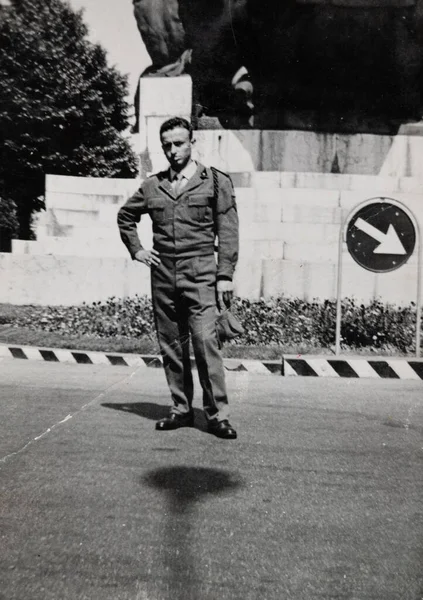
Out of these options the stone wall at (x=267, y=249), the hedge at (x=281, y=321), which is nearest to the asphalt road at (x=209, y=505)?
the hedge at (x=281, y=321)

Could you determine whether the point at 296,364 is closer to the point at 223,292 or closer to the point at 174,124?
the point at 223,292

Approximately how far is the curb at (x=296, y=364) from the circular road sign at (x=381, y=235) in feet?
3.88

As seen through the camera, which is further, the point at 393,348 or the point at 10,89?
the point at 10,89

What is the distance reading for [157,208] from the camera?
528 cm

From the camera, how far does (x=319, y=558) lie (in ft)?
9.87

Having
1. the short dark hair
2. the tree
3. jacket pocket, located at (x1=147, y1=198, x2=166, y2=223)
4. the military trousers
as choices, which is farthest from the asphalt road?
the tree

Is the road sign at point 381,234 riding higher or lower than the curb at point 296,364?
higher

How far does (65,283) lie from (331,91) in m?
5.76

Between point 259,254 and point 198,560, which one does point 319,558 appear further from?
point 259,254

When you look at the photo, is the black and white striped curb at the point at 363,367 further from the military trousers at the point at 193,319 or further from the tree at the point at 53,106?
the tree at the point at 53,106

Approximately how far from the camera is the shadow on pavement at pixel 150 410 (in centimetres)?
582

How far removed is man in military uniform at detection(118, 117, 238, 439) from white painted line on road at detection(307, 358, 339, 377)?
12.3 feet

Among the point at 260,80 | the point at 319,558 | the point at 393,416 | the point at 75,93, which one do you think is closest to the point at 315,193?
the point at 260,80

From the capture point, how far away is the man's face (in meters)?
5.18
